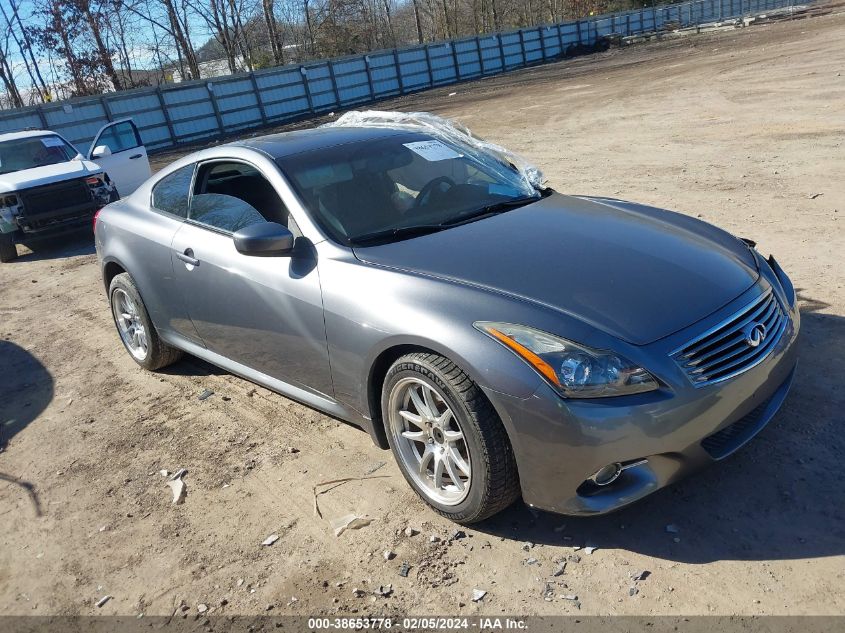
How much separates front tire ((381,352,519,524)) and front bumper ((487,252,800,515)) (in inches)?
3.4

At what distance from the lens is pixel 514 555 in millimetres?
2967

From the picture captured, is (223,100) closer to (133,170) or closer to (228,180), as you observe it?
(133,170)

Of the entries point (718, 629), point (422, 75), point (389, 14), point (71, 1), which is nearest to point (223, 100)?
point (422, 75)

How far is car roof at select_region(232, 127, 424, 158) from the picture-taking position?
165 inches

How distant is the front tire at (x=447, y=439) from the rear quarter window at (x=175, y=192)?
2204 mm

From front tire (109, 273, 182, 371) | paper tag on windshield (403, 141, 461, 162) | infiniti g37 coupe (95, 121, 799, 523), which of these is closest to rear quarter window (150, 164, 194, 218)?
infiniti g37 coupe (95, 121, 799, 523)

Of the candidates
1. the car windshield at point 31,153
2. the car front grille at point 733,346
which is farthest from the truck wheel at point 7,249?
the car front grille at point 733,346

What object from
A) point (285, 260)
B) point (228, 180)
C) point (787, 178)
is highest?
point (228, 180)

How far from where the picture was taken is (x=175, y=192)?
15.7 ft

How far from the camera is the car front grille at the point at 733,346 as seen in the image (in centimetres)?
277

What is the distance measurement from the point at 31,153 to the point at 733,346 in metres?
11.1

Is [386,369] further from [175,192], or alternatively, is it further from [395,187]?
→ [175,192]

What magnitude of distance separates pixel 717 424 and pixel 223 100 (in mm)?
28773

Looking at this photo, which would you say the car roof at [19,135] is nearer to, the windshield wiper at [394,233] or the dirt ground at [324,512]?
the dirt ground at [324,512]
